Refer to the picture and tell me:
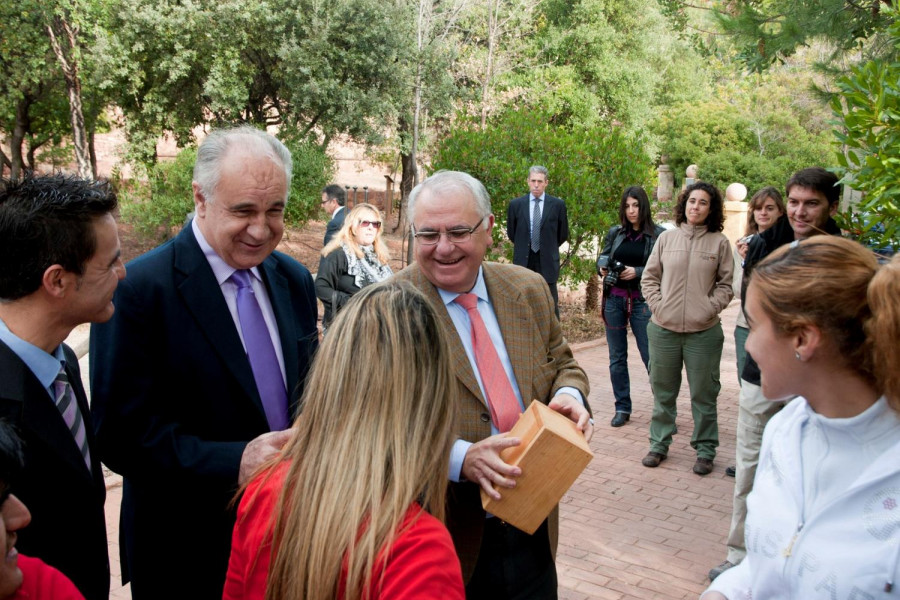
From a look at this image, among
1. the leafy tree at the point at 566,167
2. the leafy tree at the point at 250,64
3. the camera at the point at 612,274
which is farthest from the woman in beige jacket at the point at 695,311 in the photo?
the leafy tree at the point at 250,64

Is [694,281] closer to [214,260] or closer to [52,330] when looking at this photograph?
[214,260]

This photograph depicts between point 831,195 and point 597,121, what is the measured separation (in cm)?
2057

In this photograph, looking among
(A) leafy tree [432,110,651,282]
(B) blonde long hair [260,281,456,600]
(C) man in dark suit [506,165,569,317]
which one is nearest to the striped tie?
(B) blonde long hair [260,281,456,600]

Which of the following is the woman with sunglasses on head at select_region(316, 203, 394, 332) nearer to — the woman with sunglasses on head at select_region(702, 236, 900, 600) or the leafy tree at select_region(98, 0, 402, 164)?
the woman with sunglasses on head at select_region(702, 236, 900, 600)

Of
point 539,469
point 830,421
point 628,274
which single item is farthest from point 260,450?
point 628,274

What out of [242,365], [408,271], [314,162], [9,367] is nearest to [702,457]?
[408,271]

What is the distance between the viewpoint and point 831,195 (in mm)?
4500

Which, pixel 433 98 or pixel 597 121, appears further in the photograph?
pixel 597 121

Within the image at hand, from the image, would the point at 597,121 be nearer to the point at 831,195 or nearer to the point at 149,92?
the point at 149,92

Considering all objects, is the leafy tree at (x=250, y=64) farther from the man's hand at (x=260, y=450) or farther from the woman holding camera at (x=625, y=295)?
the man's hand at (x=260, y=450)

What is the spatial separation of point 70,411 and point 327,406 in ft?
3.52

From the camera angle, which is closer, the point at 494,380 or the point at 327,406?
the point at 327,406

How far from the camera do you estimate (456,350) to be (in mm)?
2705

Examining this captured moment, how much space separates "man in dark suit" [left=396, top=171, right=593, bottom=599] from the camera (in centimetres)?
264
